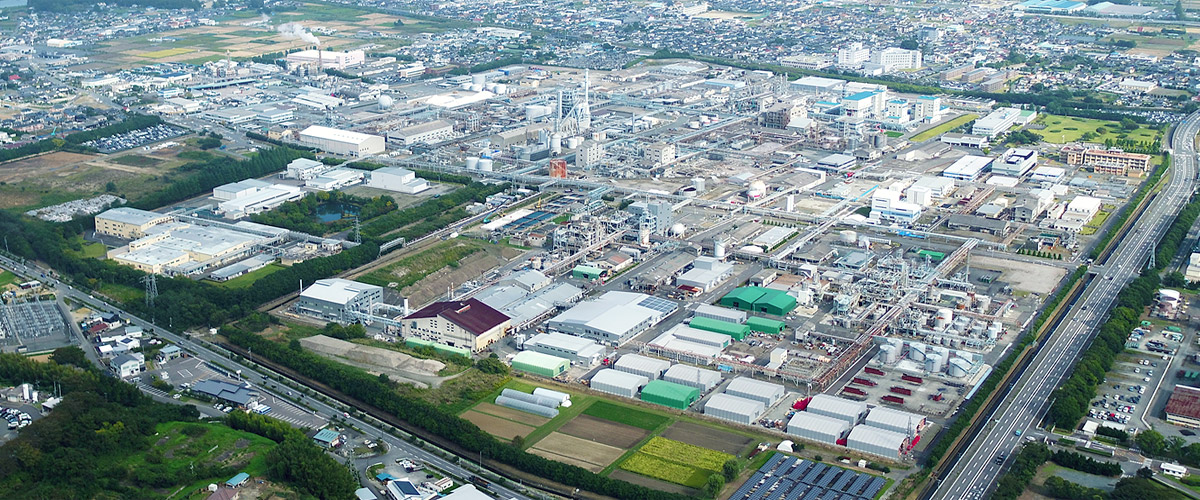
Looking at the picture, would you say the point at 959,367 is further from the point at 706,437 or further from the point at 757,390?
the point at 706,437

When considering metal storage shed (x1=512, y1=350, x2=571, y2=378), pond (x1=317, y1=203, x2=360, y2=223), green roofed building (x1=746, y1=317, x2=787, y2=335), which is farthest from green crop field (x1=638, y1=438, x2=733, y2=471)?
pond (x1=317, y1=203, x2=360, y2=223)

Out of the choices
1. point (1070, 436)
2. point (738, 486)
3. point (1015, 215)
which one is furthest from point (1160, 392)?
point (1015, 215)

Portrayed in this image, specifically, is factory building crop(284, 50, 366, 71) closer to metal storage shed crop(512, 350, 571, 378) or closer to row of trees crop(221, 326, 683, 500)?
row of trees crop(221, 326, 683, 500)

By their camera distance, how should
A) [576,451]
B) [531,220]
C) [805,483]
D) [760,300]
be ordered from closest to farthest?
[805,483] < [576,451] < [760,300] < [531,220]

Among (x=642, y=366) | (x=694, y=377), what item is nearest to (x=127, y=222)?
(x=642, y=366)

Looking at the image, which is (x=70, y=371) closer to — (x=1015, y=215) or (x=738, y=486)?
(x=738, y=486)

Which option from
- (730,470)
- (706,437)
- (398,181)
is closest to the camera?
(730,470)

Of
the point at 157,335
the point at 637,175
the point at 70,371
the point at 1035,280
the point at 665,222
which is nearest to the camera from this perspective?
the point at 70,371
